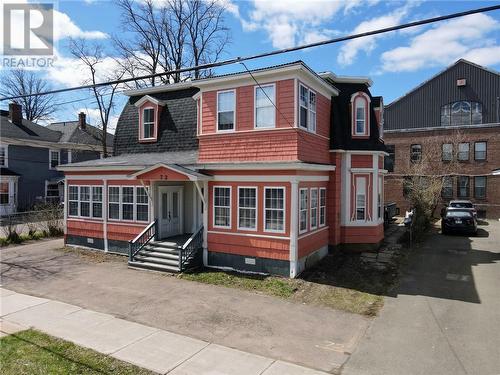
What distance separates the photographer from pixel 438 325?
866 cm

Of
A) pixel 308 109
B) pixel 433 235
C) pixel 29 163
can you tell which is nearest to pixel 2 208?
pixel 29 163

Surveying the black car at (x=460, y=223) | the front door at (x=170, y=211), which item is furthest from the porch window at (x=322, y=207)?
the black car at (x=460, y=223)

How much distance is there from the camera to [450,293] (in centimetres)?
1100

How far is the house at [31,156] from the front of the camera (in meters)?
31.4

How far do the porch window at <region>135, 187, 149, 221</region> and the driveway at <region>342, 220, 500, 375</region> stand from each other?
10209 mm

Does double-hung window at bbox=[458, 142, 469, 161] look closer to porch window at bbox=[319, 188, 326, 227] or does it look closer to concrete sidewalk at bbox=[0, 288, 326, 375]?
porch window at bbox=[319, 188, 326, 227]

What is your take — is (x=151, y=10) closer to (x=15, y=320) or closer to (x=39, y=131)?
(x=39, y=131)

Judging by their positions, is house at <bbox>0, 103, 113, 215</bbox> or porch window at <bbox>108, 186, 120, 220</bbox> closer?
porch window at <bbox>108, 186, 120, 220</bbox>

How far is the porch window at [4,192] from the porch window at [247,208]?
26762mm

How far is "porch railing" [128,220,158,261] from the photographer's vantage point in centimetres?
1421

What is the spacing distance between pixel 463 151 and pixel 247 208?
26817 mm

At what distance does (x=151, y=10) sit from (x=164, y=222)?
25.9 metres

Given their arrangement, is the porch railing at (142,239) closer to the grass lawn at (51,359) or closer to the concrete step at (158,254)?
the concrete step at (158,254)

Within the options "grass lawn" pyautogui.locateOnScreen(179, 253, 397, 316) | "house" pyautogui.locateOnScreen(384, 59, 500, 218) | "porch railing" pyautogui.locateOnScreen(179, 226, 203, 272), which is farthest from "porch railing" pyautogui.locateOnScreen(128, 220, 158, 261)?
"house" pyautogui.locateOnScreen(384, 59, 500, 218)
